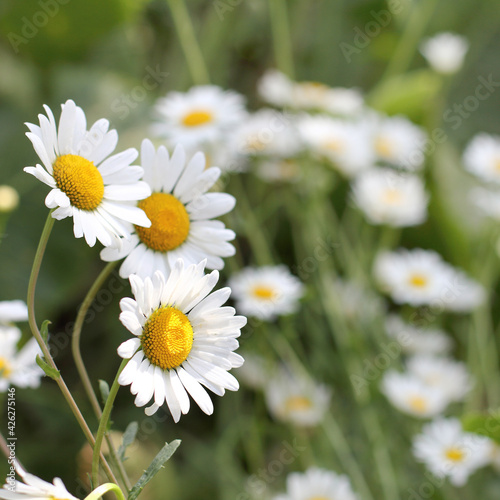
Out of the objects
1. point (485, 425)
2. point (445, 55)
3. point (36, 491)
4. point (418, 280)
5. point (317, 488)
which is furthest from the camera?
point (445, 55)

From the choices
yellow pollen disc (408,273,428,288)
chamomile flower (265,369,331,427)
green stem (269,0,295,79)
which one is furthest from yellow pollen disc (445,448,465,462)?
green stem (269,0,295,79)

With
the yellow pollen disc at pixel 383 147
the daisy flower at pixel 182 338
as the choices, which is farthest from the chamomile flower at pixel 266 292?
the daisy flower at pixel 182 338

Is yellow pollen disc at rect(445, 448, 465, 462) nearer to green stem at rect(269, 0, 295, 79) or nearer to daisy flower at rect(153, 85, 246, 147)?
daisy flower at rect(153, 85, 246, 147)

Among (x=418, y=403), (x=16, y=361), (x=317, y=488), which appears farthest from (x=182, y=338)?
(x=418, y=403)

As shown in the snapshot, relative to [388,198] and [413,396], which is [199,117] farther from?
[413,396]

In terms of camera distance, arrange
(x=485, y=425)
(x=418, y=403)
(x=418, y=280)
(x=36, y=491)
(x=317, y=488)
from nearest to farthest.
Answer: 1. (x=36, y=491)
2. (x=485, y=425)
3. (x=317, y=488)
4. (x=418, y=403)
5. (x=418, y=280)

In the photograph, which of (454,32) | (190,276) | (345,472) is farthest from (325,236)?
(454,32)

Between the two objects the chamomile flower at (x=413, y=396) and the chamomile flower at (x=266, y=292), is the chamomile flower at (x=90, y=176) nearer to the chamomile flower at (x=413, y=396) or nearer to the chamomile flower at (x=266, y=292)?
the chamomile flower at (x=266, y=292)
